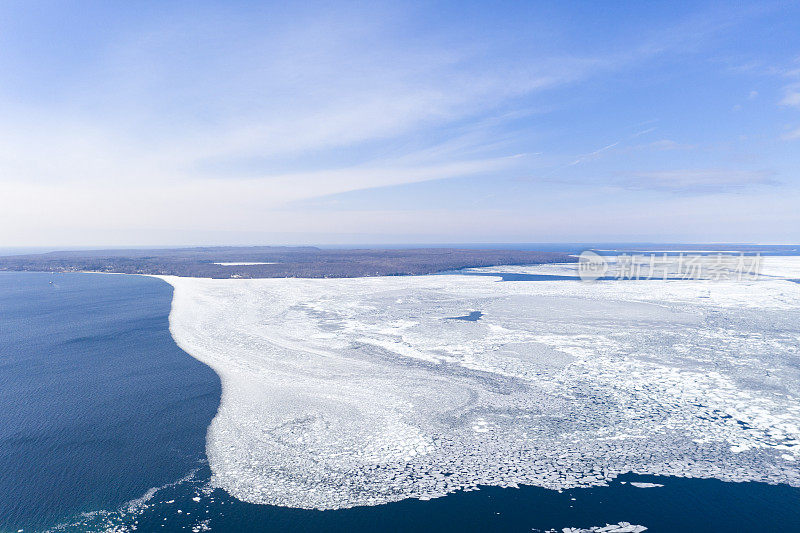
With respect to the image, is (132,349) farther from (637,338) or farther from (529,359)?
(637,338)

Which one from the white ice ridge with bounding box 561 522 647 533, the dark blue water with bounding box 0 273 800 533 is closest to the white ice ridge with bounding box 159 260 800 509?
the dark blue water with bounding box 0 273 800 533

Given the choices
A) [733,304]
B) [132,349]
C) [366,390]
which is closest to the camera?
[366,390]

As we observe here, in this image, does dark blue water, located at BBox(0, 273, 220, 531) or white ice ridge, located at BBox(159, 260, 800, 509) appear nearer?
dark blue water, located at BBox(0, 273, 220, 531)

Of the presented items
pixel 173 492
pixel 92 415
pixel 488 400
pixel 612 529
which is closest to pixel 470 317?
pixel 488 400

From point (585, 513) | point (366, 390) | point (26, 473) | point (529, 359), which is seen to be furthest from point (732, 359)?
point (26, 473)

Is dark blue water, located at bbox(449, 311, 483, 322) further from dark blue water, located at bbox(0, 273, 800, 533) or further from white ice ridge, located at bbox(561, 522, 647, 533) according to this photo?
white ice ridge, located at bbox(561, 522, 647, 533)

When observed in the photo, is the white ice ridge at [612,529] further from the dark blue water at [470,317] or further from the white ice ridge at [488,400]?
the dark blue water at [470,317]

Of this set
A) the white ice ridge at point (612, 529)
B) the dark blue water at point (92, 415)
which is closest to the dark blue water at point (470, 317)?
the dark blue water at point (92, 415)

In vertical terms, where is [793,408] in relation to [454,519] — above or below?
above
